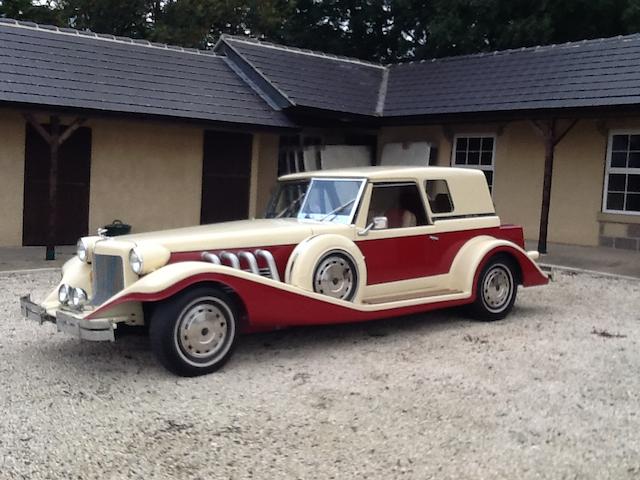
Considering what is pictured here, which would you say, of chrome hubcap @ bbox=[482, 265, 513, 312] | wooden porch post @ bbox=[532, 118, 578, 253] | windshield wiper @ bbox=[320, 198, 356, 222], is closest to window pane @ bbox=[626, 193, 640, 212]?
wooden porch post @ bbox=[532, 118, 578, 253]

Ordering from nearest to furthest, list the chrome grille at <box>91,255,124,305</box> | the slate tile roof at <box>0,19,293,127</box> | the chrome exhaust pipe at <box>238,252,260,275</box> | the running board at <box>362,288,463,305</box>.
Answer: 1. the chrome grille at <box>91,255,124,305</box>
2. the chrome exhaust pipe at <box>238,252,260,275</box>
3. the running board at <box>362,288,463,305</box>
4. the slate tile roof at <box>0,19,293,127</box>

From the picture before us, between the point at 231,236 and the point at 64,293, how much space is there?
4.64 ft

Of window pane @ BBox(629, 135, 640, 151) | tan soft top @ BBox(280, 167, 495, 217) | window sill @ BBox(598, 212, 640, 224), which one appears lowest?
window sill @ BBox(598, 212, 640, 224)

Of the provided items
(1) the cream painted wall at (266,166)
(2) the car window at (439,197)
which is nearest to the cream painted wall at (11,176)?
(1) the cream painted wall at (266,166)

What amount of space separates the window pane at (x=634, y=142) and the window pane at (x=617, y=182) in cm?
56

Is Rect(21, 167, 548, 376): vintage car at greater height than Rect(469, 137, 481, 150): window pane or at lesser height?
lesser

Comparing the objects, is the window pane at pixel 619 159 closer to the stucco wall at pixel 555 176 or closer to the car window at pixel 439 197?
the stucco wall at pixel 555 176

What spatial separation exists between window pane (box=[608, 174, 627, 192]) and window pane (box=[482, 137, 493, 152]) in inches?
109

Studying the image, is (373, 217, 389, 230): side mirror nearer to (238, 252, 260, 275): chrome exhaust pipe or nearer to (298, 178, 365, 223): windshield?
(298, 178, 365, 223): windshield

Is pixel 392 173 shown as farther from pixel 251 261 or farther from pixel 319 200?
pixel 251 261

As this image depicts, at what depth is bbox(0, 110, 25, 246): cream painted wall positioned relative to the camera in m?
12.1

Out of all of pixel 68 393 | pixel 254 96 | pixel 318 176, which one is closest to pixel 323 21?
pixel 254 96

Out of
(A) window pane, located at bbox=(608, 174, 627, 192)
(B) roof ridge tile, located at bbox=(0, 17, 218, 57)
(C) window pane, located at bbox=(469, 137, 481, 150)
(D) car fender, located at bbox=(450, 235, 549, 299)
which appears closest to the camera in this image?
(D) car fender, located at bbox=(450, 235, 549, 299)

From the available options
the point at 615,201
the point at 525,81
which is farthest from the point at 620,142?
the point at 525,81
